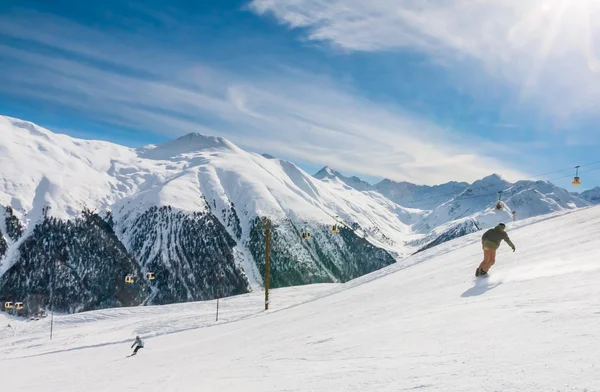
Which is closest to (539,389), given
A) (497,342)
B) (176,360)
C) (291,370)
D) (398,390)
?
(398,390)

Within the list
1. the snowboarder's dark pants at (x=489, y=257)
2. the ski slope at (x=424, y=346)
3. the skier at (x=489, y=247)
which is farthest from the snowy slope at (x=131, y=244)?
the snowboarder's dark pants at (x=489, y=257)

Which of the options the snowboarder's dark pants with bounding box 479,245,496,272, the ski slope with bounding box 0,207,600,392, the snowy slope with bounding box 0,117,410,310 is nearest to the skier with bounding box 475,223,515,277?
the snowboarder's dark pants with bounding box 479,245,496,272

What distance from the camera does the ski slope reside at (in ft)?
20.5

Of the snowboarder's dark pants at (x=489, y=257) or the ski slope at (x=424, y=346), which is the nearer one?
the ski slope at (x=424, y=346)

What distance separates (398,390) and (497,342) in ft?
7.97

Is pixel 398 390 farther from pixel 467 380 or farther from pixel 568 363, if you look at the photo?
pixel 568 363

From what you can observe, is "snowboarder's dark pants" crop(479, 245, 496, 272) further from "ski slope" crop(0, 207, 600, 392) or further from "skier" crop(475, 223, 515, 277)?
"ski slope" crop(0, 207, 600, 392)

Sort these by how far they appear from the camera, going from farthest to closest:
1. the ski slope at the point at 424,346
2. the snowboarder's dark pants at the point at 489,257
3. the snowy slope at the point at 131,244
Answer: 1. the snowy slope at the point at 131,244
2. the snowboarder's dark pants at the point at 489,257
3. the ski slope at the point at 424,346

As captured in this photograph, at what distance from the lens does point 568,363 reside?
571cm

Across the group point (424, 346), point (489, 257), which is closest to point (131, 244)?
point (489, 257)

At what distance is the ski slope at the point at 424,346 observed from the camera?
6.24 meters

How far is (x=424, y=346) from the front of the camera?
823 centimetres

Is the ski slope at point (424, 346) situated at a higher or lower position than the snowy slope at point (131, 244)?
lower

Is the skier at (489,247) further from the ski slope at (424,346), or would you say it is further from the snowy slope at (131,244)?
the snowy slope at (131,244)
